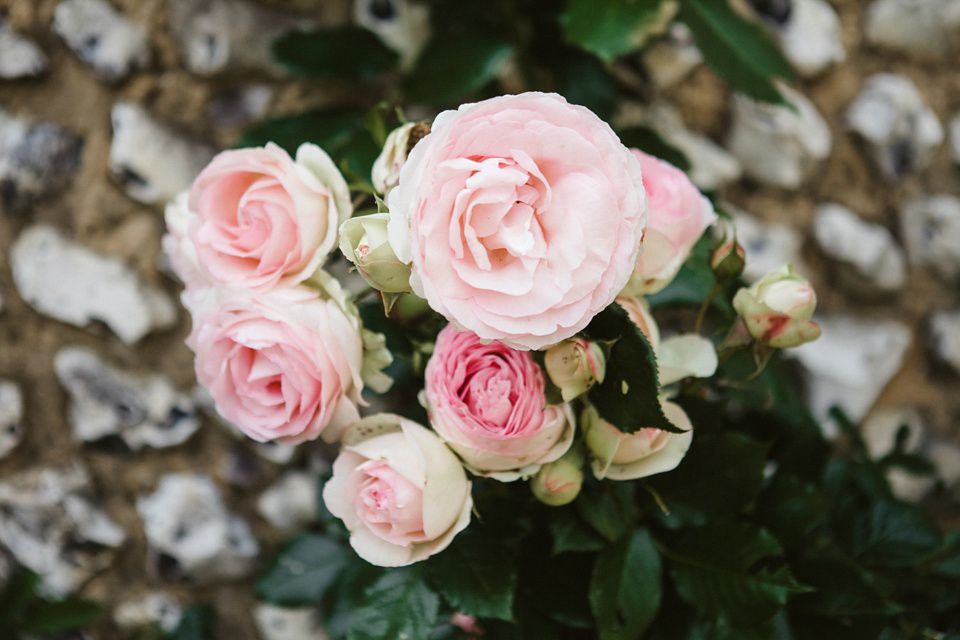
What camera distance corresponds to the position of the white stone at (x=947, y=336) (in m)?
1.05

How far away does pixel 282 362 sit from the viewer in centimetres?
50

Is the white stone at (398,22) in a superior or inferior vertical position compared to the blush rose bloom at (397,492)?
superior

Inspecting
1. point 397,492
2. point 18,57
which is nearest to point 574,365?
point 397,492

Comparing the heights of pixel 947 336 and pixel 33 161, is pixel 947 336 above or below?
below

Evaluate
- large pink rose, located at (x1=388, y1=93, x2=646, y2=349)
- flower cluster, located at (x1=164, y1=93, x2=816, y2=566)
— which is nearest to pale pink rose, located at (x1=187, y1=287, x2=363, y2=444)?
flower cluster, located at (x1=164, y1=93, x2=816, y2=566)

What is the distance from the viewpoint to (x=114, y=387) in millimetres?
916

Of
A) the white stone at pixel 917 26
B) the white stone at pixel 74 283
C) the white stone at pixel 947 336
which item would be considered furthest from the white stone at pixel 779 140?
the white stone at pixel 74 283

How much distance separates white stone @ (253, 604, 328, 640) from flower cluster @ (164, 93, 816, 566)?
570 mm

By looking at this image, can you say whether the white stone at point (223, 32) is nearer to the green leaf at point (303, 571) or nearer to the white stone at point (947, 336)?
the green leaf at point (303, 571)

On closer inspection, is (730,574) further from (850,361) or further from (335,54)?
(335,54)

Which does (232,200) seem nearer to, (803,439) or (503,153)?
(503,153)

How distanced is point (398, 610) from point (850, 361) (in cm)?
76

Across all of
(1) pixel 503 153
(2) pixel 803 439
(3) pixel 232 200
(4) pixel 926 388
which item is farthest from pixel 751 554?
(4) pixel 926 388

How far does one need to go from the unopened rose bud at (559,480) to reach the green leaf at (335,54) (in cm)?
56
